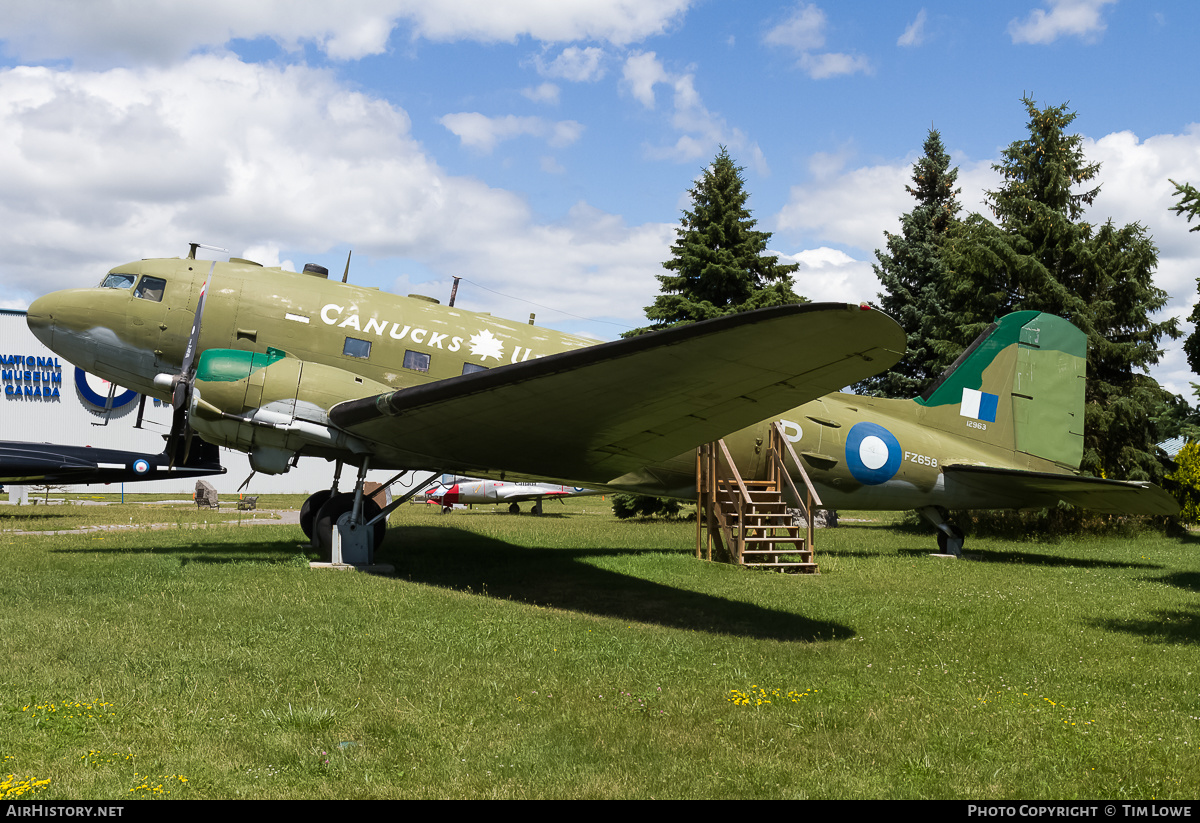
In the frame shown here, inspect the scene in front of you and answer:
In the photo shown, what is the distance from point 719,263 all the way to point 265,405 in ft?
71.8

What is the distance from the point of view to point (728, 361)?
773cm

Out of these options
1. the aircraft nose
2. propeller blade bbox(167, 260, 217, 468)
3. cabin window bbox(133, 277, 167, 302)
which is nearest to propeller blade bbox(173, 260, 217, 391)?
propeller blade bbox(167, 260, 217, 468)

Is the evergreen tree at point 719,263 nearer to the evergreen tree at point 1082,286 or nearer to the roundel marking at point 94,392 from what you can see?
the evergreen tree at point 1082,286

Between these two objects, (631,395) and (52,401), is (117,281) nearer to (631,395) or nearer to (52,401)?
(631,395)

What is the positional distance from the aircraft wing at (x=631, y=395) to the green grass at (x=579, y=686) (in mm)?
2020

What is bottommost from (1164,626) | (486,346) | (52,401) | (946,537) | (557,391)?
(1164,626)

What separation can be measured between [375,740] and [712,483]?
10430 millimetres

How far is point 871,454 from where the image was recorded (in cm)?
1569

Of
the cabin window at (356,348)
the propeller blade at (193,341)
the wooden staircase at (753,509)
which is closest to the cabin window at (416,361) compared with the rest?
the cabin window at (356,348)

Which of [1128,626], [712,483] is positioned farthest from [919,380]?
[1128,626]

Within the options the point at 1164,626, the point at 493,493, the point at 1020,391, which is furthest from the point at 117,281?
the point at 493,493

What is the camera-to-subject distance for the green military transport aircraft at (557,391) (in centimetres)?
805

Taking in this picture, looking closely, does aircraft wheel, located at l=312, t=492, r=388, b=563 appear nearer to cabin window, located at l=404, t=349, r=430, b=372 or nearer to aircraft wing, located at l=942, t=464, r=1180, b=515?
cabin window, located at l=404, t=349, r=430, b=372
